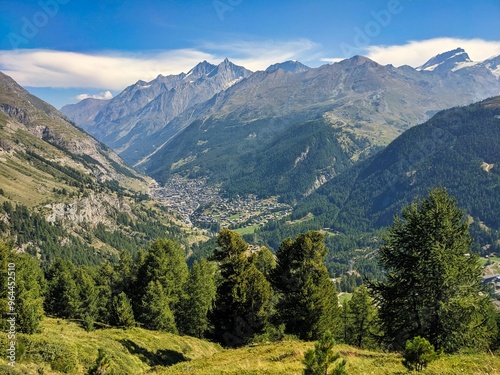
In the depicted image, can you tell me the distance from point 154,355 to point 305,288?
1913 centimetres

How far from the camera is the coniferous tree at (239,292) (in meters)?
38.5

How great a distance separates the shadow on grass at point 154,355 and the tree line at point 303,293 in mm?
5392

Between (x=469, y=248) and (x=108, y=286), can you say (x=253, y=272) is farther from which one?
(x=108, y=286)

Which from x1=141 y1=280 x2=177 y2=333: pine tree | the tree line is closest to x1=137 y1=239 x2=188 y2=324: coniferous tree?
the tree line

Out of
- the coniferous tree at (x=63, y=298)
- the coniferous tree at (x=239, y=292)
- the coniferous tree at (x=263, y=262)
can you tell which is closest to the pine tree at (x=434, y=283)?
the coniferous tree at (x=239, y=292)

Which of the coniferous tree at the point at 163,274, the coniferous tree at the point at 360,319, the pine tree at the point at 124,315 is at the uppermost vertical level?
the coniferous tree at the point at 163,274

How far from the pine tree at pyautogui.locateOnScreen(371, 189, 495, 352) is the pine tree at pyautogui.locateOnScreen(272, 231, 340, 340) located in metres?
9.86

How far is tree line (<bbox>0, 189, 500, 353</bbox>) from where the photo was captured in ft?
86.4

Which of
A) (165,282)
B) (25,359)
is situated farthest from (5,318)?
(165,282)

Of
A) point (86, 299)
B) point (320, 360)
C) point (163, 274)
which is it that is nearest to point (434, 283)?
point (320, 360)

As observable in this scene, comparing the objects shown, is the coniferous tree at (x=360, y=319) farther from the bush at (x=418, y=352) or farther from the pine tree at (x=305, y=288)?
the bush at (x=418, y=352)

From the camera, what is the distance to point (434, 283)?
26.4 metres

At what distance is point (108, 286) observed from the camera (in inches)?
2940

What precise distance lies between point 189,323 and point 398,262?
4197 centimetres
